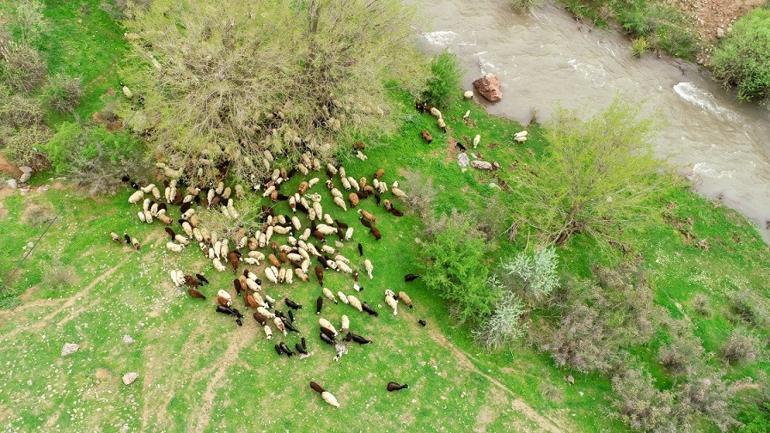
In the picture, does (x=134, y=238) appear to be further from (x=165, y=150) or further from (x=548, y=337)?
(x=548, y=337)

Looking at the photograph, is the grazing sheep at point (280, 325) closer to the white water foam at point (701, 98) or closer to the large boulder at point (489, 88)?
the large boulder at point (489, 88)

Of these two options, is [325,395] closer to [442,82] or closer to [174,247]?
[174,247]

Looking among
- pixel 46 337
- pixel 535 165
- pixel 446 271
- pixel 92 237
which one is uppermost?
pixel 535 165

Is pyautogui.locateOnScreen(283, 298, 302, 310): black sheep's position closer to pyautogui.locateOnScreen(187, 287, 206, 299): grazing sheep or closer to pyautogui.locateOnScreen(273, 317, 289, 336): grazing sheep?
pyautogui.locateOnScreen(273, 317, 289, 336): grazing sheep

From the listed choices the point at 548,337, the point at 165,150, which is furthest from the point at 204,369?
the point at 548,337

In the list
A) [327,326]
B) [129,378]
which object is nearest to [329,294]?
[327,326]
